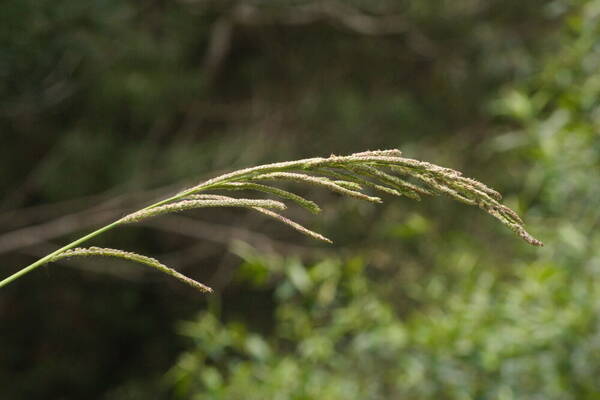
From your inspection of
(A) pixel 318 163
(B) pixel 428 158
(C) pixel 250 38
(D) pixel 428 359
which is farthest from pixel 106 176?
(A) pixel 318 163

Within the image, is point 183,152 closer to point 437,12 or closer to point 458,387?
point 437,12

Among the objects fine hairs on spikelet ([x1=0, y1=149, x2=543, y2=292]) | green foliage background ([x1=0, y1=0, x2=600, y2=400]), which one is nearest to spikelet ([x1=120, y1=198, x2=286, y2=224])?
fine hairs on spikelet ([x1=0, y1=149, x2=543, y2=292])

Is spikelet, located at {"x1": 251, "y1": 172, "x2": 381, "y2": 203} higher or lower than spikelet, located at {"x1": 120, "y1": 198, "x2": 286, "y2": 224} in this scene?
higher

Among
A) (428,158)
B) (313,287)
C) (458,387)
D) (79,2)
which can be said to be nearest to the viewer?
(458,387)

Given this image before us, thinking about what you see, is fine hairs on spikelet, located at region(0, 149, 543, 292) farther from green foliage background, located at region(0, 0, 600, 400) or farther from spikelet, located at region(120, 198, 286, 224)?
green foliage background, located at region(0, 0, 600, 400)

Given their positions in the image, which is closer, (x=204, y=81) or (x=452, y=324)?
(x=452, y=324)

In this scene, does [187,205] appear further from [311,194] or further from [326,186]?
[311,194]

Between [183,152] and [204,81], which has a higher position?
[204,81]

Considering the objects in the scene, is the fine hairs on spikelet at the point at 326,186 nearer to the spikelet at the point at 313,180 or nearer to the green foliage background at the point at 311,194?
the spikelet at the point at 313,180

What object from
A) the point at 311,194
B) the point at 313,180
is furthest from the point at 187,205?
the point at 311,194

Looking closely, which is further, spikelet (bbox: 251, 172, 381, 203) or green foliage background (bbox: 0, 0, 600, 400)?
green foliage background (bbox: 0, 0, 600, 400)
